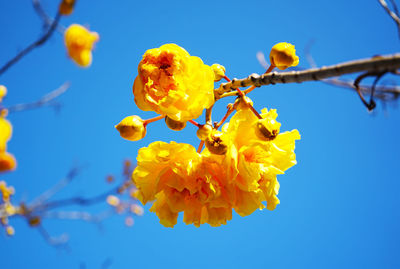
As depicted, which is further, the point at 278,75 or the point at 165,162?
the point at 165,162

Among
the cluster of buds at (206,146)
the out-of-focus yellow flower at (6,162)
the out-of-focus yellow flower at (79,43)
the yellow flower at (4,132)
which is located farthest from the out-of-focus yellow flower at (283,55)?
the out-of-focus yellow flower at (79,43)

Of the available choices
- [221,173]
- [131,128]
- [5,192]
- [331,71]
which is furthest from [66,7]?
[5,192]

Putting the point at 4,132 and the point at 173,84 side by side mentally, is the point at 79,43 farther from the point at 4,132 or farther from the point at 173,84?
the point at 173,84

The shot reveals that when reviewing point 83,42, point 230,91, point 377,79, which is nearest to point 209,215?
point 230,91

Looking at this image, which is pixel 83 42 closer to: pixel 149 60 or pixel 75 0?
pixel 75 0

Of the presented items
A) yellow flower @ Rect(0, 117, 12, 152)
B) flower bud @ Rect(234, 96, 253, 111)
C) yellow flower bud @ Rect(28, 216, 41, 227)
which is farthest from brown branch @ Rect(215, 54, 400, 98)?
yellow flower bud @ Rect(28, 216, 41, 227)
